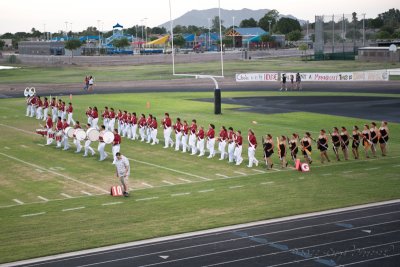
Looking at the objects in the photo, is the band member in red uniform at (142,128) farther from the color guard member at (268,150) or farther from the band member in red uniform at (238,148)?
the color guard member at (268,150)

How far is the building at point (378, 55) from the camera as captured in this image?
9719 centimetres

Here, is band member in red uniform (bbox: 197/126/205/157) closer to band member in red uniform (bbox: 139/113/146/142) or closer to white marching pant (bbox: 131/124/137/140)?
band member in red uniform (bbox: 139/113/146/142)

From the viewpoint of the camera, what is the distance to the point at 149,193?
24.9 metres

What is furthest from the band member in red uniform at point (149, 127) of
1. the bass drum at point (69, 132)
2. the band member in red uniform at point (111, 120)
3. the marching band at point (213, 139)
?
the bass drum at point (69, 132)

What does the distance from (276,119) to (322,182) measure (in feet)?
59.7

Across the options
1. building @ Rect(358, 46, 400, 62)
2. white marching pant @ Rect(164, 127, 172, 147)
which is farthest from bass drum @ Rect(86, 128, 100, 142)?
building @ Rect(358, 46, 400, 62)

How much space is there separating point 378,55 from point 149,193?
3215 inches

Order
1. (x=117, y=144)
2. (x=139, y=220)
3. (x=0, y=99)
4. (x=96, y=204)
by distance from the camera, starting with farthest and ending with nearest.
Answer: (x=0, y=99) → (x=117, y=144) → (x=96, y=204) → (x=139, y=220)

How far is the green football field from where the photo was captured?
20250 mm

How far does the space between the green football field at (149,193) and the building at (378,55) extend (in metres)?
62.8

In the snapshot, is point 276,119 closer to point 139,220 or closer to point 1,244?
point 139,220

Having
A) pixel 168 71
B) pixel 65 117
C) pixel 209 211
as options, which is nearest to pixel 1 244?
pixel 209 211

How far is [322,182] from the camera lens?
26.2m

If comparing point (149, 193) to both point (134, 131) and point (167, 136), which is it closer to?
point (167, 136)
